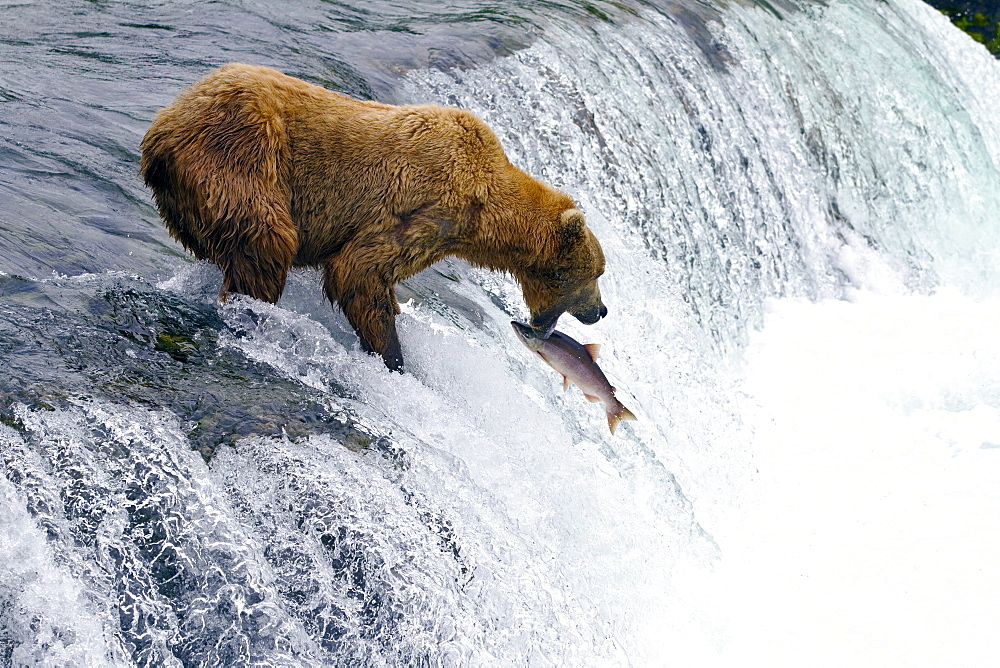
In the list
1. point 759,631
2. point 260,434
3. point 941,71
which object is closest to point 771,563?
point 759,631

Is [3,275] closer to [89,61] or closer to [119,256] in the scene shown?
[119,256]

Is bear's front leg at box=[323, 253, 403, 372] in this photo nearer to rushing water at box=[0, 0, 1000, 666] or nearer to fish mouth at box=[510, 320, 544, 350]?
rushing water at box=[0, 0, 1000, 666]

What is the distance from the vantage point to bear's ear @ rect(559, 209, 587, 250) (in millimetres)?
4672

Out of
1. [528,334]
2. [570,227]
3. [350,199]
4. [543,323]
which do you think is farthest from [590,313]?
[350,199]

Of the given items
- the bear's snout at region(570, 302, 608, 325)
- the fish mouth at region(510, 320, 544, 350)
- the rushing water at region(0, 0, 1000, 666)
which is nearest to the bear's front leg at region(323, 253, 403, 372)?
the rushing water at region(0, 0, 1000, 666)

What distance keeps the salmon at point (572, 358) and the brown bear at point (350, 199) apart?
11cm

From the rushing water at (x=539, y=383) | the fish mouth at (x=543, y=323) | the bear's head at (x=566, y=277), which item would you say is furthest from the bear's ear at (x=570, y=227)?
the rushing water at (x=539, y=383)

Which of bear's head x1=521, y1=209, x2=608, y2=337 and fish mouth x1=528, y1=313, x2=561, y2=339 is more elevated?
bear's head x1=521, y1=209, x2=608, y2=337

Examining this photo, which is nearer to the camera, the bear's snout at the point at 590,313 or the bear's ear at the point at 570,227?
the bear's ear at the point at 570,227

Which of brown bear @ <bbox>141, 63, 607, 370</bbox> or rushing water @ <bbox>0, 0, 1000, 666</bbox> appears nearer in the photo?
rushing water @ <bbox>0, 0, 1000, 666</bbox>

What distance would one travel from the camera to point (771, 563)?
5867mm

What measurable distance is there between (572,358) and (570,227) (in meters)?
0.60

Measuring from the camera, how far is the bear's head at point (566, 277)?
4.75 metres

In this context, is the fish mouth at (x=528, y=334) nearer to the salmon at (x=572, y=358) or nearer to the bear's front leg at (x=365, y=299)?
the salmon at (x=572, y=358)
